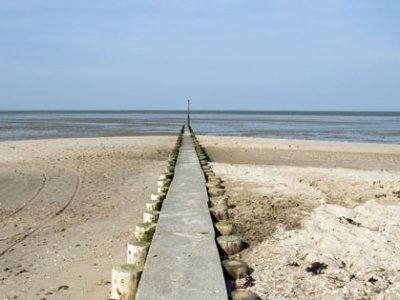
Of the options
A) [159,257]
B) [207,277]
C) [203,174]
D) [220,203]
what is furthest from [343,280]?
[203,174]

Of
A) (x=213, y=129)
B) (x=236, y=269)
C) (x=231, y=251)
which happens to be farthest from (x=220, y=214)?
(x=213, y=129)

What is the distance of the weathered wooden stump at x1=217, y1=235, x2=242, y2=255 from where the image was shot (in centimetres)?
489

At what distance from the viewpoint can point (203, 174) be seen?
31.1 ft

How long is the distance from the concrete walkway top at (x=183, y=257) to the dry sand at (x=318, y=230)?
499mm

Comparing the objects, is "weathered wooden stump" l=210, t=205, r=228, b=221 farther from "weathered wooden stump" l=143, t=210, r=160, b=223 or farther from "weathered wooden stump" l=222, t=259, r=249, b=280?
"weathered wooden stump" l=222, t=259, r=249, b=280

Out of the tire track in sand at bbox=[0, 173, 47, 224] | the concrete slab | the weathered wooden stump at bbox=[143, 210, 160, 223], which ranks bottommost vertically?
the tire track in sand at bbox=[0, 173, 47, 224]

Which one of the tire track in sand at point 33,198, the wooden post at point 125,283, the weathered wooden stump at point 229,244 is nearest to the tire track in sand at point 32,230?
the tire track in sand at point 33,198

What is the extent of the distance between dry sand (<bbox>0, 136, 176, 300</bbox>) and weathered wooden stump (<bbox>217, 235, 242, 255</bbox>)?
48.4 inches

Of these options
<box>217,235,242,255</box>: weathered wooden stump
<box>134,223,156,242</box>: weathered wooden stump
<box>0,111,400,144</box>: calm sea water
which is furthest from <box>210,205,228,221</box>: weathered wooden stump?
<box>0,111,400,144</box>: calm sea water

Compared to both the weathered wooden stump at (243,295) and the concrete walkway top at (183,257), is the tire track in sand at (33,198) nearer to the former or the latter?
the concrete walkway top at (183,257)

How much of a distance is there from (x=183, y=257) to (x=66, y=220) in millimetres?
3522

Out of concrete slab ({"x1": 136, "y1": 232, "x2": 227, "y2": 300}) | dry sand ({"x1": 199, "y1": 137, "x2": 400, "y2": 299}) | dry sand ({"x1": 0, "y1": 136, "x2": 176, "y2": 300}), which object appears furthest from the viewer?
dry sand ({"x1": 0, "y1": 136, "x2": 176, "y2": 300})

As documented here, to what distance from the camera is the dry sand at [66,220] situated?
4.69 metres

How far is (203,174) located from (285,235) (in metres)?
3.90
